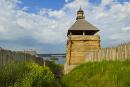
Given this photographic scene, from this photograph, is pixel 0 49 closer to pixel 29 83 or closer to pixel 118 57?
pixel 29 83

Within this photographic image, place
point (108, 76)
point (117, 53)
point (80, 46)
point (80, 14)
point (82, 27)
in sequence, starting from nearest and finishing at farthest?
point (108, 76) → point (117, 53) → point (80, 46) → point (82, 27) → point (80, 14)

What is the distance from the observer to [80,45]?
136 feet

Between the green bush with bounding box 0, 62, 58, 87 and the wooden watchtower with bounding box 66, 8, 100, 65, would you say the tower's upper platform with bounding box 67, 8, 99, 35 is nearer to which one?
the wooden watchtower with bounding box 66, 8, 100, 65

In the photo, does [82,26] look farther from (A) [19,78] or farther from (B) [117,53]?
(A) [19,78]

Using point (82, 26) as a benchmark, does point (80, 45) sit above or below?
below

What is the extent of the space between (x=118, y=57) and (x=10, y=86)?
996cm

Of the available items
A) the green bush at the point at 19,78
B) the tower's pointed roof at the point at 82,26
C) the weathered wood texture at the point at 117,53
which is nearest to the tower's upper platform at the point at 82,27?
the tower's pointed roof at the point at 82,26

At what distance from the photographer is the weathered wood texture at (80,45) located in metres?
41.4

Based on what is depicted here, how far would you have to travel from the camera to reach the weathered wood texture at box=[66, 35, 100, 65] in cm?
4138

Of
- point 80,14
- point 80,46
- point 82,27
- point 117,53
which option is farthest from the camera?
point 80,14

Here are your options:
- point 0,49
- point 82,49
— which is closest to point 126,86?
point 0,49

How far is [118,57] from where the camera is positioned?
850 inches

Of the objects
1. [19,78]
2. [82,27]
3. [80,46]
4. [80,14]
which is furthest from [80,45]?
[19,78]

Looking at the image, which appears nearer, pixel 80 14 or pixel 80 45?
pixel 80 45
